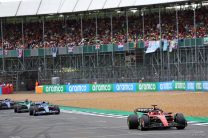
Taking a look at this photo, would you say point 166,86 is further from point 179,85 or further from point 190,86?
point 190,86

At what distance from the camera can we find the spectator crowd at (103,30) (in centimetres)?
6469

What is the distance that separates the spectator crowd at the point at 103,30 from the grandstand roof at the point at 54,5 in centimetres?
286

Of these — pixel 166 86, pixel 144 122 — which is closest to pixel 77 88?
pixel 166 86

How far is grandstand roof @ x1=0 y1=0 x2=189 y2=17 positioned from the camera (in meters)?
67.6

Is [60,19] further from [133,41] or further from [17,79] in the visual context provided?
[133,41]

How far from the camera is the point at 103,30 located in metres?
72.7

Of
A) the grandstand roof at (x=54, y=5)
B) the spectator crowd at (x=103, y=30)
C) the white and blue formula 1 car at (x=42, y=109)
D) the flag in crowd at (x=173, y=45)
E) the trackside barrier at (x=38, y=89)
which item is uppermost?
the grandstand roof at (x=54, y=5)

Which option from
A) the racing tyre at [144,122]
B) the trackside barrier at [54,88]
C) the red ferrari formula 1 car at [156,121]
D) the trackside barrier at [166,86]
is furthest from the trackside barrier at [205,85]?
the racing tyre at [144,122]

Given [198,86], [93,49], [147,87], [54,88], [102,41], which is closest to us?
[198,86]

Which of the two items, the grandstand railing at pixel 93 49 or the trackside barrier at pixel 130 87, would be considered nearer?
the trackside barrier at pixel 130 87

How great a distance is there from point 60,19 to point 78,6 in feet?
23.6

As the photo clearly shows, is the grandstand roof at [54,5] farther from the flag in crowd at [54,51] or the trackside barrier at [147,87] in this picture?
the trackside barrier at [147,87]

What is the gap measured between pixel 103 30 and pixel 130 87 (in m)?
11.7

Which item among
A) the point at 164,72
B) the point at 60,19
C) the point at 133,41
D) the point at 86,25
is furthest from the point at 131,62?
the point at 60,19
